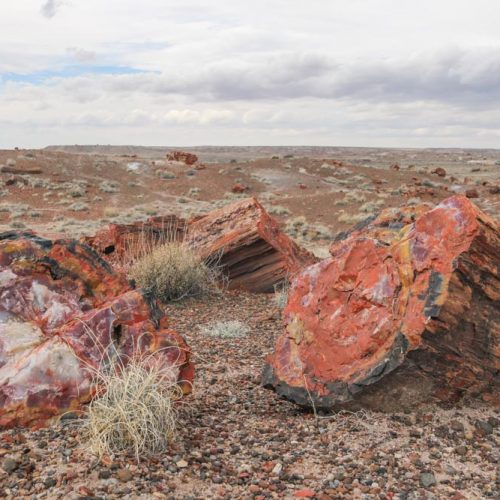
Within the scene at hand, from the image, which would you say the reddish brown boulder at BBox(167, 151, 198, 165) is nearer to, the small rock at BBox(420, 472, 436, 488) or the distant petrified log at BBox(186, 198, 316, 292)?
the distant petrified log at BBox(186, 198, 316, 292)

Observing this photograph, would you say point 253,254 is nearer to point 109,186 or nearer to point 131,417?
point 131,417

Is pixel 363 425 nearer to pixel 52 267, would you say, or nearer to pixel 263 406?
pixel 263 406

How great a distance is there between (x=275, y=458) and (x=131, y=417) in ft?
3.08

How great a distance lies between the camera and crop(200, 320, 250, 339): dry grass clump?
703 cm

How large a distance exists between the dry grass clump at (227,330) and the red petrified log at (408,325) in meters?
2.04

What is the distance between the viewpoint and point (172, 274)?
896 centimetres

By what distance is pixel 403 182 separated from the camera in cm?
3531

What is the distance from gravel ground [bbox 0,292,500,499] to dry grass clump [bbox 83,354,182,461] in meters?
0.09

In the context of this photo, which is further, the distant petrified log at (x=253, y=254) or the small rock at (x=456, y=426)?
the distant petrified log at (x=253, y=254)

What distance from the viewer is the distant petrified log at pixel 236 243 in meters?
9.76

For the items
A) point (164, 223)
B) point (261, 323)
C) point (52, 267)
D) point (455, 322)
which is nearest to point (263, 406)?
point (455, 322)

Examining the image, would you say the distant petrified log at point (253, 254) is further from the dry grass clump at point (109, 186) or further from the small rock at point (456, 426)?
the dry grass clump at point (109, 186)

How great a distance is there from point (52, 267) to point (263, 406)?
2.02 m

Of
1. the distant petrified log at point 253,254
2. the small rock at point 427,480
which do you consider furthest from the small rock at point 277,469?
the distant petrified log at point 253,254
